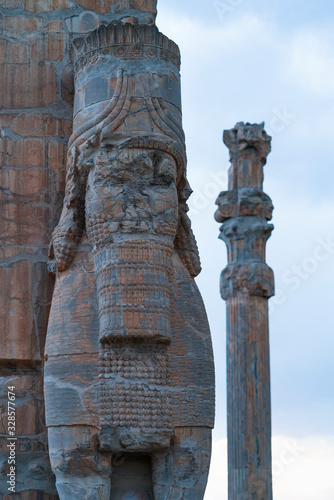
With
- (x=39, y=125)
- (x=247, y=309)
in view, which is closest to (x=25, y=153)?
(x=39, y=125)

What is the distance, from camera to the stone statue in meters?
5.56

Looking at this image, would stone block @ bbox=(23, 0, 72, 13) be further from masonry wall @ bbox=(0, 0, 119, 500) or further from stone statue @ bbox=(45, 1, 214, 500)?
stone statue @ bbox=(45, 1, 214, 500)

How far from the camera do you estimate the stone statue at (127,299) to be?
5559mm

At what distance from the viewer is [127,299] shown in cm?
557

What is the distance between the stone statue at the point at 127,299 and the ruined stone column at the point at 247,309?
535cm

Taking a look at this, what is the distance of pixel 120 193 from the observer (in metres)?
5.80

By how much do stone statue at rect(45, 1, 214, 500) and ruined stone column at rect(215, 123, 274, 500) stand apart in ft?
17.5

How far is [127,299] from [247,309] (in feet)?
20.1

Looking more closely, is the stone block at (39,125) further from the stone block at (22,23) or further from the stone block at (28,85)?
the stone block at (22,23)

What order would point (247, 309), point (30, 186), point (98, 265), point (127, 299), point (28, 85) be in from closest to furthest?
1. point (127, 299)
2. point (98, 265)
3. point (30, 186)
4. point (28, 85)
5. point (247, 309)

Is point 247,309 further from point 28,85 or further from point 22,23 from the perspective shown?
point 22,23

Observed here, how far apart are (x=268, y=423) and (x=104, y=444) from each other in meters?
5.99

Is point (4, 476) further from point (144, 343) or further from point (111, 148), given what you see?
point (111, 148)

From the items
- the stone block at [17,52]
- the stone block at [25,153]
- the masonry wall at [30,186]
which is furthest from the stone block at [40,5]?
the stone block at [25,153]
